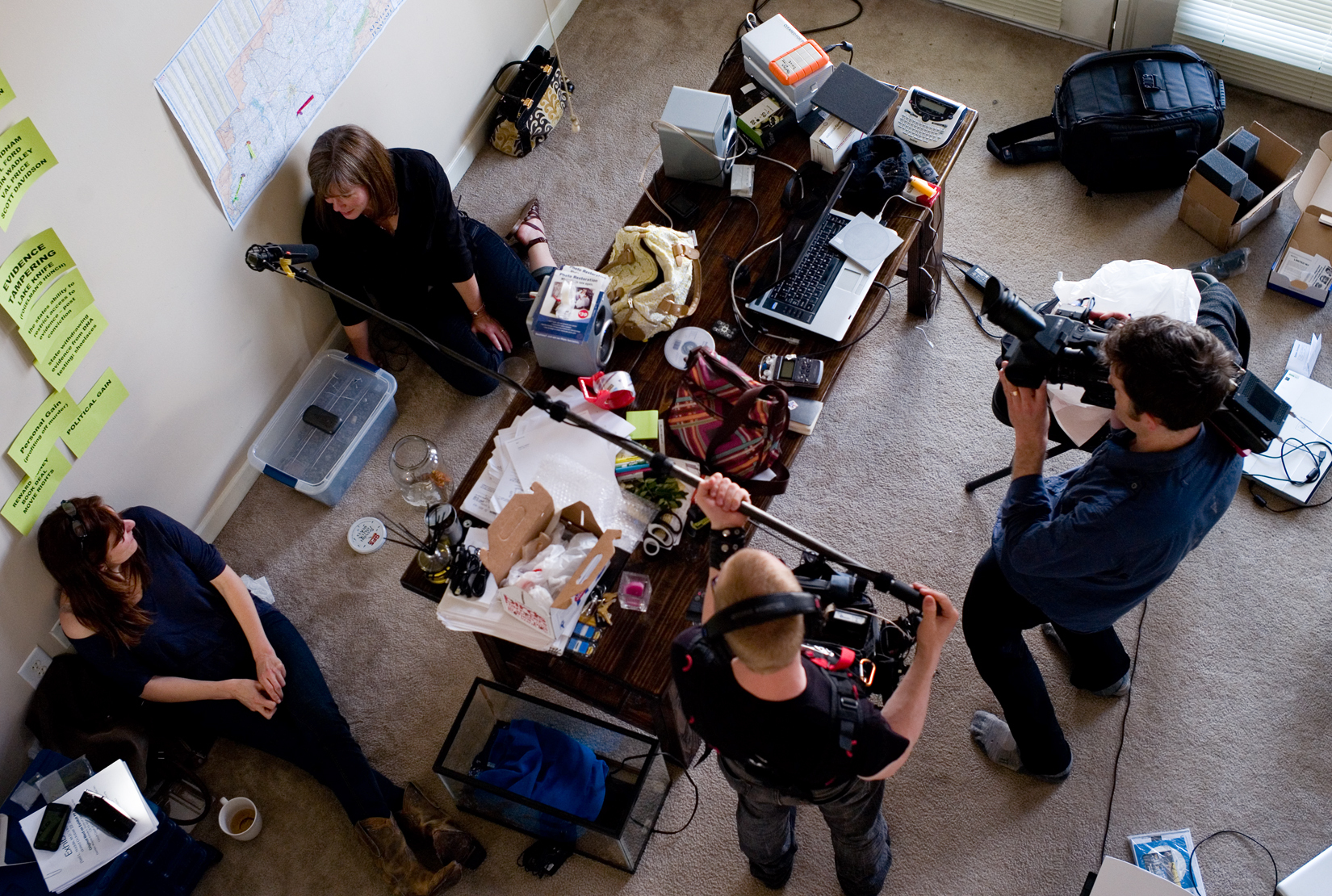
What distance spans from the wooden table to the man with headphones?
0.30 m

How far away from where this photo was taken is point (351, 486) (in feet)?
10.4

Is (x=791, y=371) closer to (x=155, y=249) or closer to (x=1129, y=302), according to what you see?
(x=1129, y=302)

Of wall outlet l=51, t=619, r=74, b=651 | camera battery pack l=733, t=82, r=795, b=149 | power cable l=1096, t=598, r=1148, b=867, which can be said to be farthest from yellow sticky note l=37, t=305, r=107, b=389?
power cable l=1096, t=598, r=1148, b=867

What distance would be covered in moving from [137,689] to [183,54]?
60.8 inches

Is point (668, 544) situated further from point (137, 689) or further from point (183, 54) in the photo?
point (183, 54)

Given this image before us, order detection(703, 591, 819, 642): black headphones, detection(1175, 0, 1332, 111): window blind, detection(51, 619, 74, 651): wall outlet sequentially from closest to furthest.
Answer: detection(703, 591, 819, 642): black headphones < detection(51, 619, 74, 651): wall outlet < detection(1175, 0, 1332, 111): window blind

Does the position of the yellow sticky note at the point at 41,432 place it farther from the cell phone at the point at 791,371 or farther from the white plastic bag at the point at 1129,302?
the white plastic bag at the point at 1129,302

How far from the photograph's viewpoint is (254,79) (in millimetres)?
2686

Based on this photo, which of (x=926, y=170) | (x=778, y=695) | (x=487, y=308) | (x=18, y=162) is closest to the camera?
(x=778, y=695)

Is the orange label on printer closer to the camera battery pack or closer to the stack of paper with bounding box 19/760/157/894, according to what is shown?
the camera battery pack

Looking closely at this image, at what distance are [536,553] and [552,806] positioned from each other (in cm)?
64

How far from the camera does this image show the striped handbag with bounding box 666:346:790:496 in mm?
2273

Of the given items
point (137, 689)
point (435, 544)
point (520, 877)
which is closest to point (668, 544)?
point (435, 544)

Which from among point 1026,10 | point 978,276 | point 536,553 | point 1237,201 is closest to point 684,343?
point 536,553
